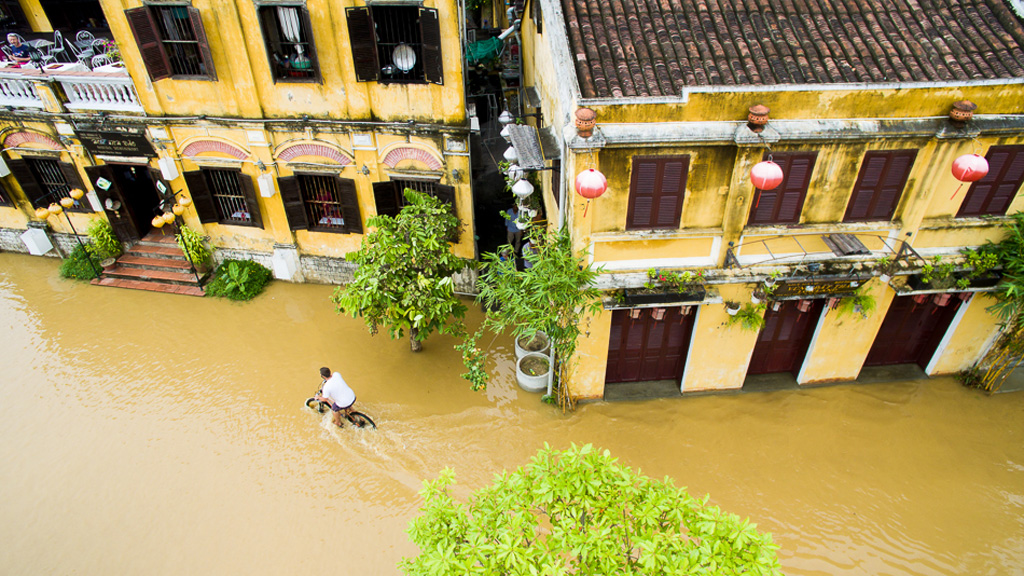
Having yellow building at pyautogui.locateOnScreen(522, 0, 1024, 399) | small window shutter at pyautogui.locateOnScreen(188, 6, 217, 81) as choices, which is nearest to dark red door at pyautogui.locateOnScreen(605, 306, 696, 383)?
yellow building at pyautogui.locateOnScreen(522, 0, 1024, 399)

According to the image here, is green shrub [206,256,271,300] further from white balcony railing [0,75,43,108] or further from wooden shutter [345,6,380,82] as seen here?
wooden shutter [345,6,380,82]

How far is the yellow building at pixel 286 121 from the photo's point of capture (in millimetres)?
11562

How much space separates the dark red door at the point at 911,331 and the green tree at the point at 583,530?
8582mm

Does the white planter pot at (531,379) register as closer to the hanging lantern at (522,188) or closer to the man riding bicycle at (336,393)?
the man riding bicycle at (336,393)

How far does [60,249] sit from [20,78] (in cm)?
501

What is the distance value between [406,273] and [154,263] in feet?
28.8

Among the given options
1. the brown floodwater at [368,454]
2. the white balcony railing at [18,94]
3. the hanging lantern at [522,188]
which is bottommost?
the brown floodwater at [368,454]

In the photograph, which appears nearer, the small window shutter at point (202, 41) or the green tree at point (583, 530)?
the green tree at point (583, 530)

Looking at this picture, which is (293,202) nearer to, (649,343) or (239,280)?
(239,280)

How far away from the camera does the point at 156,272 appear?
1519 cm

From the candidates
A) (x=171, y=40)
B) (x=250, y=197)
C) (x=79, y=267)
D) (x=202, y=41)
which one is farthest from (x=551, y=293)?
(x=79, y=267)

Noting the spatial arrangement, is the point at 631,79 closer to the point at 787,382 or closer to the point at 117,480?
the point at 787,382

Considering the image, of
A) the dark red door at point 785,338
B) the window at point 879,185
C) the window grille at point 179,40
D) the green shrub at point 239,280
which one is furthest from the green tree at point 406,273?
the window at point 879,185

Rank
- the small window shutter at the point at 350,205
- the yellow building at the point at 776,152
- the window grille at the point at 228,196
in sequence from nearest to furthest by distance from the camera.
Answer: the yellow building at the point at 776,152
the small window shutter at the point at 350,205
the window grille at the point at 228,196
